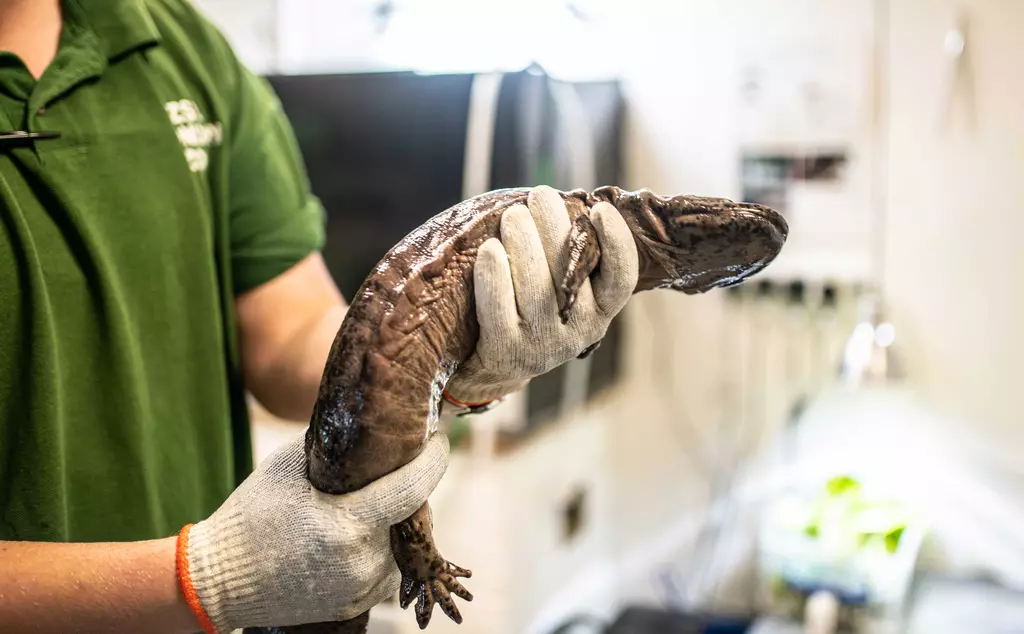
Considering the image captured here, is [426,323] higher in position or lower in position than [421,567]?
higher

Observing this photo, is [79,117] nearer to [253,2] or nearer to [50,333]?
[50,333]

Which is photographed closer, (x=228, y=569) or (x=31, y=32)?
(x=228, y=569)

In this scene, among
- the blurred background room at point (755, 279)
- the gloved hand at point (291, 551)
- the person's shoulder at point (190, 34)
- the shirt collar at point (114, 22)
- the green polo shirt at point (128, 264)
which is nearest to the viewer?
the gloved hand at point (291, 551)

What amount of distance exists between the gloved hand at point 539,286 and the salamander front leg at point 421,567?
23cm

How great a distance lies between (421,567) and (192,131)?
81 cm

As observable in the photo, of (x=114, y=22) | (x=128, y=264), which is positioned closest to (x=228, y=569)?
(x=128, y=264)

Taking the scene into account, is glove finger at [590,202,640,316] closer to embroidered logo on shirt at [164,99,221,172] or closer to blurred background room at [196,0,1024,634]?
embroidered logo on shirt at [164,99,221,172]

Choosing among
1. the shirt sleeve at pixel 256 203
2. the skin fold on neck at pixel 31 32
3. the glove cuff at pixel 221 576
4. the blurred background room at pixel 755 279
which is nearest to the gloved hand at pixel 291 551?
the glove cuff at pixel 221 576

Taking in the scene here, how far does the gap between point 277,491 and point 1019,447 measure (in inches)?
101

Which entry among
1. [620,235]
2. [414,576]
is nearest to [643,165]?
[620,235]

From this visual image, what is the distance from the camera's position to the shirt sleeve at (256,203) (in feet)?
Answer: 5.01

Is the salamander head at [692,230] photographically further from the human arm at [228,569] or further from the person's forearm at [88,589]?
the person's forearm at [88,589]

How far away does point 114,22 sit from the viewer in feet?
4.31

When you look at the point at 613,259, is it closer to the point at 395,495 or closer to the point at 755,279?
the point at 395,495
